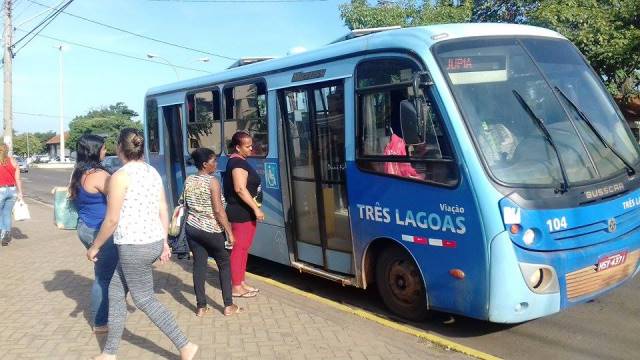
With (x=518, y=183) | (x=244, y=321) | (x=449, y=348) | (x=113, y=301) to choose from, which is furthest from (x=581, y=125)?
(x=113, y=301)

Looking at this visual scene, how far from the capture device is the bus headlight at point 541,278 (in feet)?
14.9

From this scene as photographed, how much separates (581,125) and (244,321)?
348cm

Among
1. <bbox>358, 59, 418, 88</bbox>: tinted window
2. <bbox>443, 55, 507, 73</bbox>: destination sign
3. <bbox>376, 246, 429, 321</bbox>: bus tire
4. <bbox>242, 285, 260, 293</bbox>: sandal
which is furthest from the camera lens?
<bbox>242, 285, 260, 293</bbox>: sandal

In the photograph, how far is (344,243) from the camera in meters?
6.25

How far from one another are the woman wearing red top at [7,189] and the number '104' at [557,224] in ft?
28.7

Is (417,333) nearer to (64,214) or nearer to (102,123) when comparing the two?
(64,214)

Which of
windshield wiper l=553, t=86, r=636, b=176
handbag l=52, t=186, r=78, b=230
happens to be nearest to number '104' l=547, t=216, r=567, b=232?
windshield wiper l=553, t=86, r=636, b=176

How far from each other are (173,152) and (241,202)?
4704 millimetres

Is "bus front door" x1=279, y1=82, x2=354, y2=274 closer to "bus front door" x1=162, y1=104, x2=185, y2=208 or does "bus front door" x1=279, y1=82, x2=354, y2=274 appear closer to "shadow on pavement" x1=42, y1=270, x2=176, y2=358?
"shadow on pavement" x1=42, y1=270, x2=176, y2=358

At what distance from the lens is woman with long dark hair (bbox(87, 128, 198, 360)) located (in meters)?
4.10

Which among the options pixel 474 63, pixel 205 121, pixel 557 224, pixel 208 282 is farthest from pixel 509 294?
pixel 205 121

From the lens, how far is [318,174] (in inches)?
256

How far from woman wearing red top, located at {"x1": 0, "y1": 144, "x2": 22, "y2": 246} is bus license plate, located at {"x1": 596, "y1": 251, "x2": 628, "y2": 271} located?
9.03 metres

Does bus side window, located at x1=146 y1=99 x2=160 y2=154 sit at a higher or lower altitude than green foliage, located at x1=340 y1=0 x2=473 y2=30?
lower
